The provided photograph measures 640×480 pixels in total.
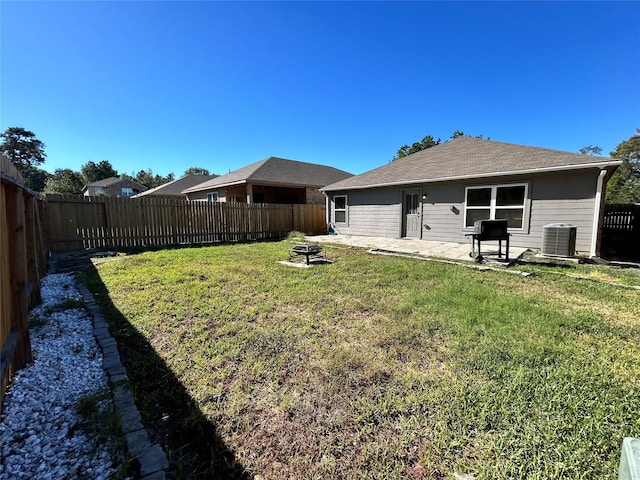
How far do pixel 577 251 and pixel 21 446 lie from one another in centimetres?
1087

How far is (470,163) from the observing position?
9773 millimetres

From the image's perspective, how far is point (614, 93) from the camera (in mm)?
14891

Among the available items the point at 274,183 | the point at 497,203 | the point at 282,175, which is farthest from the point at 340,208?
the point at 497,203

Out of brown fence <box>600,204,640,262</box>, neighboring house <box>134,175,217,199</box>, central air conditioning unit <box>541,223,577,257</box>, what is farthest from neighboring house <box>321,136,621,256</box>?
neighboring house <box>134,175,217,199</box>

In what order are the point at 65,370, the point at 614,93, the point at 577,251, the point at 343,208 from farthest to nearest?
the point at 614,93 < the point at 343,208 < the point at 577,251 < the point at 65,370

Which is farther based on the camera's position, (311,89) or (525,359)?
(311,89)

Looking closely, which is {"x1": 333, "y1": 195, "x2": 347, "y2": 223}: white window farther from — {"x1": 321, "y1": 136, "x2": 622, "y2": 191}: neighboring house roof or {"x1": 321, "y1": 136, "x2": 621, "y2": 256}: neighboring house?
{"x1": 321, "y1": 136, "x2": 622, "y2": 191}: neighboring house roof

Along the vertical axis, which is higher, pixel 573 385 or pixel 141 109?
pixel 141 109

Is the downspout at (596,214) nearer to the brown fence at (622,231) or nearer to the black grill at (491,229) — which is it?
the brown fence at (622,231)

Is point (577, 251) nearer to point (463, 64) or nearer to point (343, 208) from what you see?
point (343, 208)

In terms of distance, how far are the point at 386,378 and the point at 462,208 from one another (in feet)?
29.1

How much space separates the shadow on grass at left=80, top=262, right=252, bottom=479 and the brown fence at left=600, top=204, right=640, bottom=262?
1220cm

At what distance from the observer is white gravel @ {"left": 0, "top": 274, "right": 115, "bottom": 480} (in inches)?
55.5

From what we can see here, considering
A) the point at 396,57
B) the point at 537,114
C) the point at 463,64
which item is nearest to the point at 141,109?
the point at 396,57
